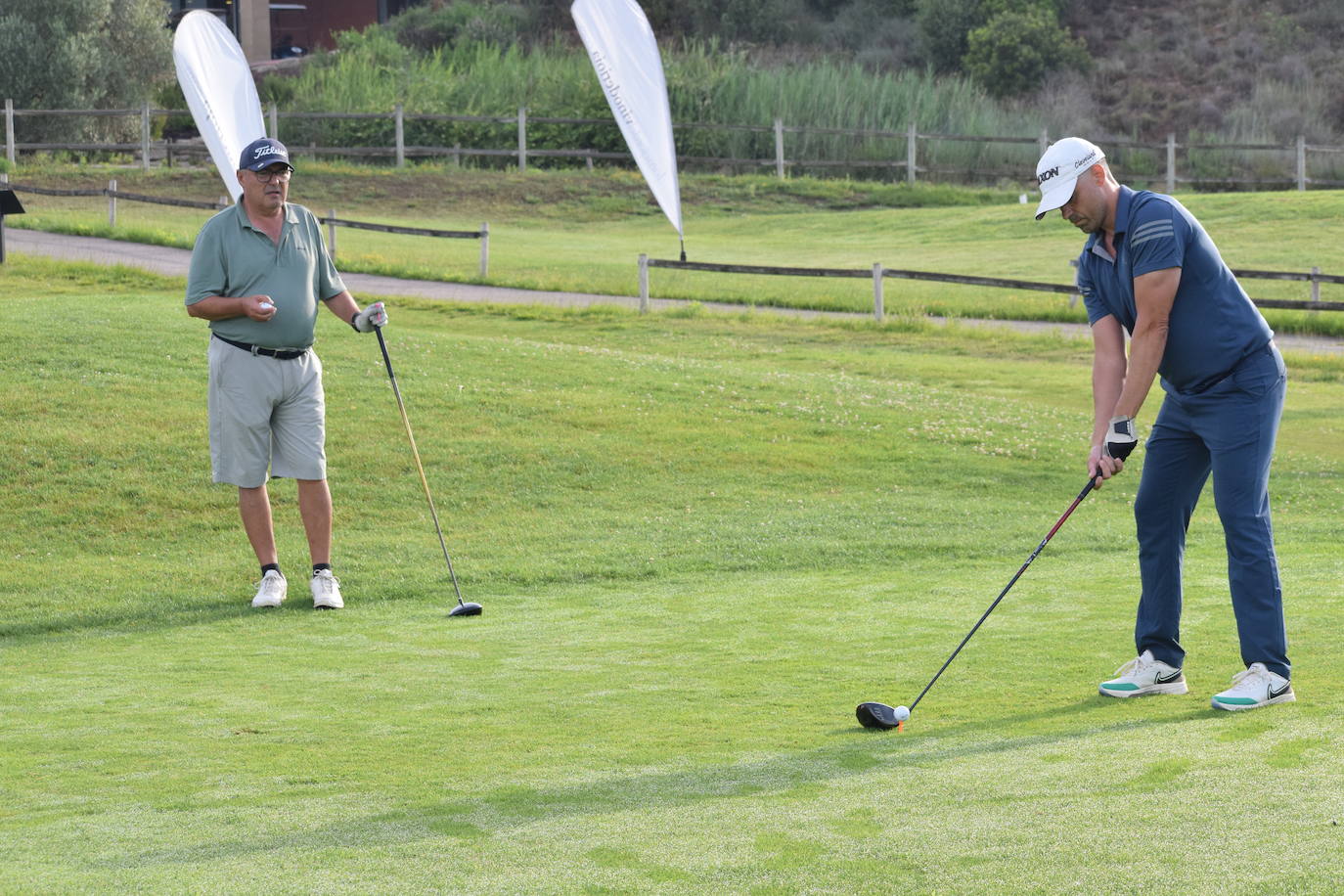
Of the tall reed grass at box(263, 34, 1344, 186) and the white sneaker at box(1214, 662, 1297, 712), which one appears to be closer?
the white sneaker at box(1214, 662, 1297, 712)

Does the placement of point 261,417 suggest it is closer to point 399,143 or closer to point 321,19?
point 399,143

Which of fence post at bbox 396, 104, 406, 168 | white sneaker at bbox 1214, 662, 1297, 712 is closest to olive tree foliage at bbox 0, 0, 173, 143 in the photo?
fence post at bbox 396, 104, 406, 168

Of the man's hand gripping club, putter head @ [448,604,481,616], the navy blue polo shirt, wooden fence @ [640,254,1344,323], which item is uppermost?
the navy blue polo shirt

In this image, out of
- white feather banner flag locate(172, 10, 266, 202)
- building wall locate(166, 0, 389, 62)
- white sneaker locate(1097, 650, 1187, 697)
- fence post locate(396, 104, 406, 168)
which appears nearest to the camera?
white sneaker locate(1097, 650, 1187, 697)

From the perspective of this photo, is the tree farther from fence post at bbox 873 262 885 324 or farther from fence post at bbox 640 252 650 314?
fence post at bbox 640 252 650 314

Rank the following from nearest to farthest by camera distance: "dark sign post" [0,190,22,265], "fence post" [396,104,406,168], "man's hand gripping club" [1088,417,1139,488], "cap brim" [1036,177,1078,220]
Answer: "cap brim" [1036,177,1078,220]
"man's hand gripping club" [1088,417,1139,488]
"dark sign post" [0,190,22,265]
"fence post" [396,104,406,168]

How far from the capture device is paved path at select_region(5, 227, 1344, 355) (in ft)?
80.9

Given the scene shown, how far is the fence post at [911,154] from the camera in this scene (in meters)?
44.1

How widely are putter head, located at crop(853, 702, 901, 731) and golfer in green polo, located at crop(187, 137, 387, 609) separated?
148 inches

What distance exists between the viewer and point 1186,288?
5605mm

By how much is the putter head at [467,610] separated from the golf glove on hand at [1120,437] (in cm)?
352

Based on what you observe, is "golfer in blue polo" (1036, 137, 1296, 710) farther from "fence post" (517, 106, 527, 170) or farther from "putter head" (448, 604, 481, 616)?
"fence post" (517, 106, 527, 170)

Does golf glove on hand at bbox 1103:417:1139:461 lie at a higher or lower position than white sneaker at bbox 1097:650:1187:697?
higher

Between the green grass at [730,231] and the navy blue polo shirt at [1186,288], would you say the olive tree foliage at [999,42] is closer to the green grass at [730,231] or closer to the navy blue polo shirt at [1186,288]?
the green grass at [730,231]
